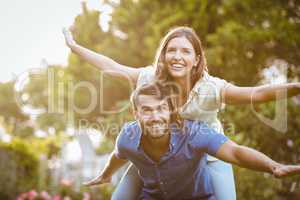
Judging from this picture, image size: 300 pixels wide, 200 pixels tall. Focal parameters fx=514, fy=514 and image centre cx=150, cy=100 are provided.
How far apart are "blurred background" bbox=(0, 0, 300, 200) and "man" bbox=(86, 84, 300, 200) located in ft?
9.32

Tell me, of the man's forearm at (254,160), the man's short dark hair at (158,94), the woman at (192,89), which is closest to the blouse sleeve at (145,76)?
the woman at (192,89)

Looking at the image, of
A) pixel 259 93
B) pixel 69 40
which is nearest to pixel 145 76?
pixel 69 40

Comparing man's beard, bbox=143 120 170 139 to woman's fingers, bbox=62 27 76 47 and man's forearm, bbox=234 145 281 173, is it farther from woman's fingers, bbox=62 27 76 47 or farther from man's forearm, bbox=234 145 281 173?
woman's fingers, bbox=62 27 76 47

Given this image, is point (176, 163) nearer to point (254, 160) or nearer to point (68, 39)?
point (254, 160)

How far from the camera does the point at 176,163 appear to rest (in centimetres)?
212

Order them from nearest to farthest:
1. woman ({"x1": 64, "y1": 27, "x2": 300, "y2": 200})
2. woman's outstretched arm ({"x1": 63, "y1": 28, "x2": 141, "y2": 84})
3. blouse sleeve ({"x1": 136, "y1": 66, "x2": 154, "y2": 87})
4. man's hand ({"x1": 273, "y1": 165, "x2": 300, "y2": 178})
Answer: man's hand ({"x1": 273, "y1": 165, "x2": 300, "y2": 178}) → woman ({"x1": 64, "y1": 27, "x2": 300, "y2": 200}) → blouse sleeve ({"x1": 136, "y1": 66, "x2": 154, "y2": 87}) → woman's outstretched arm ({"x1": 63, "y1": 28, "x2": 141, "y2": 84})

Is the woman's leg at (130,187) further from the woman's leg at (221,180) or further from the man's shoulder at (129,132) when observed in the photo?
the woman's leg at (221,180)

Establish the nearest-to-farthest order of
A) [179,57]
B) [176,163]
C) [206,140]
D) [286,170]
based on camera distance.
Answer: [286,170]
[206,140]
[176,163]
[179,57]

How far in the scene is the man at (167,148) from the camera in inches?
80.4

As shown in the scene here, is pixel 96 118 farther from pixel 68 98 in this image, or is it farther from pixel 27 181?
pixel 27 181

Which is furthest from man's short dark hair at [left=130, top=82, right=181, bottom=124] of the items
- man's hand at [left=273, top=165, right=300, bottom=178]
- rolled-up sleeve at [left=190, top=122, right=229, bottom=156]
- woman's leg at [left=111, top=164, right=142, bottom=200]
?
man's hand at [left=273, top=165, right=300, bottom=178]

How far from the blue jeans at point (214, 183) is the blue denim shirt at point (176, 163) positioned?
5cm

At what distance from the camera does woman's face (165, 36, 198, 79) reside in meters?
2.37

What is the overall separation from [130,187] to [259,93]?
2.35 ft
